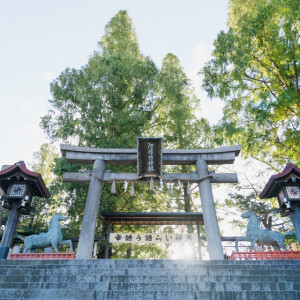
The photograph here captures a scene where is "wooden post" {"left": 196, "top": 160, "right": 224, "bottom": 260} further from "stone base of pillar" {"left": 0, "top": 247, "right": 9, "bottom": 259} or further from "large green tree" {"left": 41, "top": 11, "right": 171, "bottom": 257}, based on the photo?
"stone base of pillar" {"left": 0, "top": 247, "right": 9, "bottom": 259}

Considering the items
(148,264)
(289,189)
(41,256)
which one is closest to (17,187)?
(41,256)

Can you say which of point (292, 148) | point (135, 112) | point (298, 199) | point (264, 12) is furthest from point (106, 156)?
point (264, 12)

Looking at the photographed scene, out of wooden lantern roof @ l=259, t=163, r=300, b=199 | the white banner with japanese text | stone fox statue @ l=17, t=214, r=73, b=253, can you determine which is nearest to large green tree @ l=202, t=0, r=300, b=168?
wooden lantern roof @ l=259, t=163, r=300, b=199

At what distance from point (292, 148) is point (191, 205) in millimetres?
7122

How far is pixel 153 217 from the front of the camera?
11133 millimetres

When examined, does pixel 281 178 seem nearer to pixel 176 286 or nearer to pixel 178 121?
pixel 176 286

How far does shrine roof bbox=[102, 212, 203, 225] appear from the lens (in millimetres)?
10625

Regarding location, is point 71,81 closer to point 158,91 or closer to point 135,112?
point 135,112

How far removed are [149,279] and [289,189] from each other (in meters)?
5.50

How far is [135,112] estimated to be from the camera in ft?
41.4

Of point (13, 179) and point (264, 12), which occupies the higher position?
point (264, 12)

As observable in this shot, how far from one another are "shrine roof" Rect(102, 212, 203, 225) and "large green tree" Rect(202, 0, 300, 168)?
3720 millimetres

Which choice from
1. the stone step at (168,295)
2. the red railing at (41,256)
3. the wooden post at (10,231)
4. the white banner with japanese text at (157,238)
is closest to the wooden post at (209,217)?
the stone step at (168,295)

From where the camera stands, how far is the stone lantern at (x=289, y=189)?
782 centimetres
